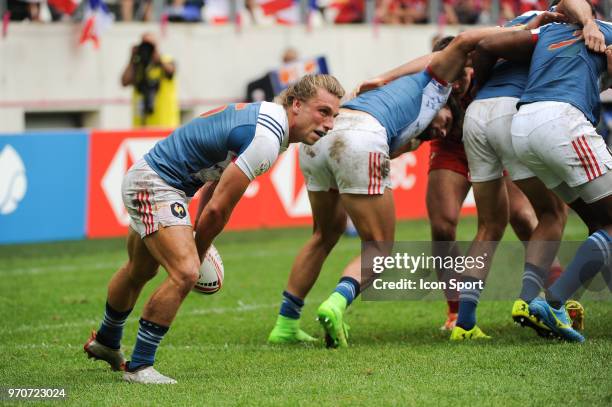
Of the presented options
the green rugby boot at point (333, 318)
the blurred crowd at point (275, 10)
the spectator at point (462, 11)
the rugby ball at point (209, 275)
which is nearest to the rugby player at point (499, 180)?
the green rugby boot at point (333, 318)

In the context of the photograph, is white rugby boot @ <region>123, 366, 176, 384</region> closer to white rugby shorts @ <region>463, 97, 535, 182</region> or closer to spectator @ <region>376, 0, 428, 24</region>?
white rugby shorts @ <region>463, 97, 535, 182</region>

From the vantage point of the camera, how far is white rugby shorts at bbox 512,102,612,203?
6973mm

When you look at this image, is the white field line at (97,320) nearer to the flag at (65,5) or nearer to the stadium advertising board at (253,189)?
the stadium advertising board at (253,189)

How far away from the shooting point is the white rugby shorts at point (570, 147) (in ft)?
22.9

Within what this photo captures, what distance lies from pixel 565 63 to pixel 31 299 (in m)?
5.50

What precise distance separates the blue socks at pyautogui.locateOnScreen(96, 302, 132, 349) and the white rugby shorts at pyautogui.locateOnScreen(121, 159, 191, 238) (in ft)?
2.07

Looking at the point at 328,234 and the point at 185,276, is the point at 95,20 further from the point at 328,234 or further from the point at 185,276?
the point at 185,276

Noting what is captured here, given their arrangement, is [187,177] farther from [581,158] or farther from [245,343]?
[581,158]

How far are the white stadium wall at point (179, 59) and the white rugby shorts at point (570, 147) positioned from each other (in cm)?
1193

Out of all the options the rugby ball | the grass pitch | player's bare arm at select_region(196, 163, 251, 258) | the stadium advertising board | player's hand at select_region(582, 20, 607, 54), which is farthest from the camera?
the stadium advertising board

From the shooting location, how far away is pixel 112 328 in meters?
6.90

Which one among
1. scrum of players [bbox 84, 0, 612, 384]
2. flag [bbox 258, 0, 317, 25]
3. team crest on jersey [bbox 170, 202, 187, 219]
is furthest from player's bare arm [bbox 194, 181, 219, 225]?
flag [bbox 258, 0, 317, 25]

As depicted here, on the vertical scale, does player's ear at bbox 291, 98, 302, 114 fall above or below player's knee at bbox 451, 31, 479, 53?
below

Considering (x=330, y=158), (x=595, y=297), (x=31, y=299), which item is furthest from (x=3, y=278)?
(x=595, y=297)
